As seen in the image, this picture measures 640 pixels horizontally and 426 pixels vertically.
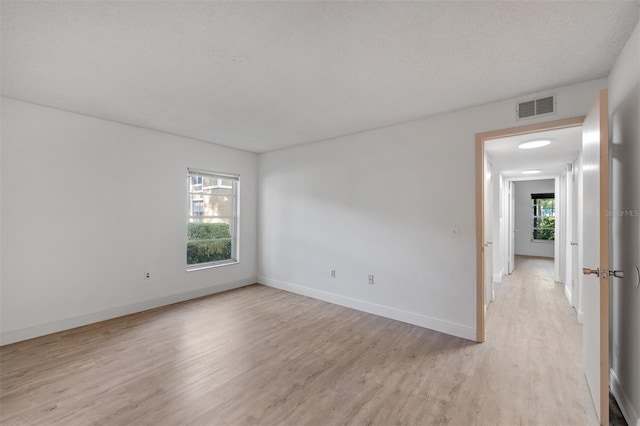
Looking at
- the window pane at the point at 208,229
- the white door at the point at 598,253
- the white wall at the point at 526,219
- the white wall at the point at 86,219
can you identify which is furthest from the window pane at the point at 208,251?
the white wall at the point at 526,219

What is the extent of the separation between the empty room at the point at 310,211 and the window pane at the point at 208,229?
4cm

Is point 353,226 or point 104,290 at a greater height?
point 353,226

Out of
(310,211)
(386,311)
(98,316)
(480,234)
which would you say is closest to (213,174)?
(310,211)

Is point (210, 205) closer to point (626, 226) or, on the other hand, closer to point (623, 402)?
point (626, 226)

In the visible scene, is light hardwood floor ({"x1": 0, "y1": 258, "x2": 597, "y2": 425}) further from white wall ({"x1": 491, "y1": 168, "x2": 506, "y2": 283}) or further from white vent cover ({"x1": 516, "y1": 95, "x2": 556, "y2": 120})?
white vent cover ({"x1": 516, "y1": 95, "x2": 556, "y2": 120})

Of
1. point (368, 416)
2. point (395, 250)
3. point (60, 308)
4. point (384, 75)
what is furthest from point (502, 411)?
point (60, 308)

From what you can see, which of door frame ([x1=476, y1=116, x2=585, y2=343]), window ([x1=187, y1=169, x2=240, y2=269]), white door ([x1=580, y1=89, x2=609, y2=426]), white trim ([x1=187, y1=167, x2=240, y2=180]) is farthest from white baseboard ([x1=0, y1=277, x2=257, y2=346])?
white door ([x1=580, y1=89, x2=609, y2=426])

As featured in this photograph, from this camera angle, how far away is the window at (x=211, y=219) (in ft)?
15.7

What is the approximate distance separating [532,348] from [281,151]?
15.2ft

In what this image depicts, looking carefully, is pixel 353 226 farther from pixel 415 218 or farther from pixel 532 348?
pixel 532 348

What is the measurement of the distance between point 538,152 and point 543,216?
6914mm

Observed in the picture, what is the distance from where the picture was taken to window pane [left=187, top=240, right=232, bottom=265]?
4768 mm

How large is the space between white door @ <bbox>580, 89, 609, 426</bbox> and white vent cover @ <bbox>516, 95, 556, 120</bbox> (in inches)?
22.1

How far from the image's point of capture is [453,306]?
3279mm
